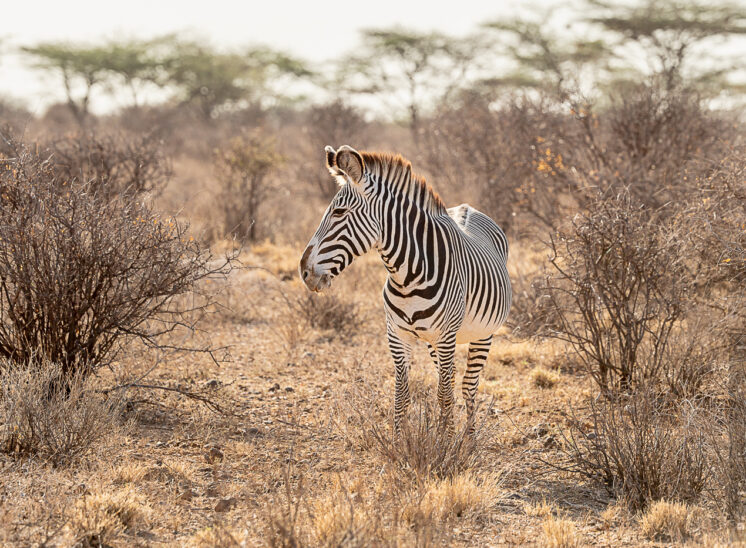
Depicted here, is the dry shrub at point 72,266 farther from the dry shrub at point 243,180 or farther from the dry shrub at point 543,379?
the dry shrub at point 243,180

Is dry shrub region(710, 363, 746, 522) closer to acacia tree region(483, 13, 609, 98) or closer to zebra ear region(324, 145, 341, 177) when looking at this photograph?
zebra ear region(324, 145, 341, 177)

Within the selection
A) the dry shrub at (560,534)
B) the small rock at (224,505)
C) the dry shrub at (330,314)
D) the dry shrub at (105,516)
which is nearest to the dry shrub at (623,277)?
the dry shrub at (560,534)

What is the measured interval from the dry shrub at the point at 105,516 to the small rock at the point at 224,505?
1.13 feet

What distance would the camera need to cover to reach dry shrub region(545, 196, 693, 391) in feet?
18.0

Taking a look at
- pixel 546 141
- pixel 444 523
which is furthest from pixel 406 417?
pixel 546 141

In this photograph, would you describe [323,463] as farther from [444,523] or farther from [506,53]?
[506,53]

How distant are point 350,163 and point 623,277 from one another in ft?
7.72

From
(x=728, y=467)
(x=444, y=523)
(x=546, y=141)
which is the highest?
(x=546, y=141)

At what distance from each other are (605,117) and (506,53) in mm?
15860

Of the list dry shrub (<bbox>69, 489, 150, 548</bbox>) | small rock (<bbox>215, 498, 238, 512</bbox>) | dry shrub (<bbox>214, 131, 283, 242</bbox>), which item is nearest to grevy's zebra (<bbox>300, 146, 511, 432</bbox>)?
small rock (<bbox>215, 498, 238, 512</bbox>)

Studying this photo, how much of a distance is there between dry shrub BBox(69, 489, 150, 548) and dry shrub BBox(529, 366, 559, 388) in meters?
3.56

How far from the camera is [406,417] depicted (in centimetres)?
431

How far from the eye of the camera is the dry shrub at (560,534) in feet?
12.0

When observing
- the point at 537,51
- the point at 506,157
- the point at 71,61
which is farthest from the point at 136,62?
the point at 506,157
